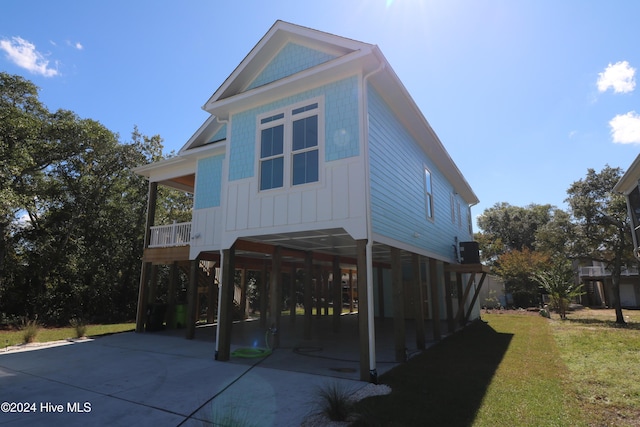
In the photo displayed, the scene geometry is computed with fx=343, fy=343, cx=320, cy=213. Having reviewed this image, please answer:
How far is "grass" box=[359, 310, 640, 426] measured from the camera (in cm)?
448

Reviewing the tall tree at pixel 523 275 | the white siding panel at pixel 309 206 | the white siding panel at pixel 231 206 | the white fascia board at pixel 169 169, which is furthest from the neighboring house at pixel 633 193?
the white fascia board at pixel 169 169

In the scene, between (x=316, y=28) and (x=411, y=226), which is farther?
(x=411, y=226)

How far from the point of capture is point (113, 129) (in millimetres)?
20750

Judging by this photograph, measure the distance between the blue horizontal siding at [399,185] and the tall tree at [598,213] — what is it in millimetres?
10908

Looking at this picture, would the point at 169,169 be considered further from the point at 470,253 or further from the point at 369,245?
the point at 470,253

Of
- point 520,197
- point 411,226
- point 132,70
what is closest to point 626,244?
point 411,226

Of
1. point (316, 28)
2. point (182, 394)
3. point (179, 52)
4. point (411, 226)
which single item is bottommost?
point (182, 394)

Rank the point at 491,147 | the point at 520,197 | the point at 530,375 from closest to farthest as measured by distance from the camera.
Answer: the point at 530,375
the point at 491,147
the point at 520,197

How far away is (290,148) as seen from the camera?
7645 millimetres

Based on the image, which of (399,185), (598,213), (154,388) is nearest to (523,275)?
(598,213)

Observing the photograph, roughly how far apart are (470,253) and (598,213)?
953 cm

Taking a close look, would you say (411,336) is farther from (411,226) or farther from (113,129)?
(113,129)

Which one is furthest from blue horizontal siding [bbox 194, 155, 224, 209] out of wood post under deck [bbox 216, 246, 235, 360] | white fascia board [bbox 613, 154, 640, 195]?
white fascia board [bbox 613, 154, 640, 195]

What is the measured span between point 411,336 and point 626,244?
13911mm
